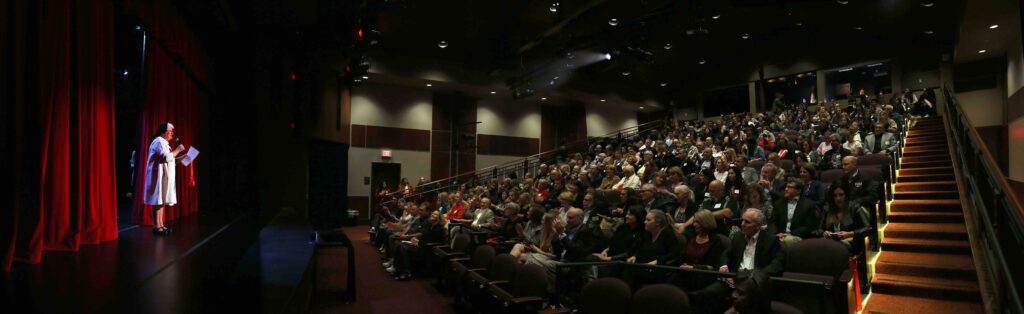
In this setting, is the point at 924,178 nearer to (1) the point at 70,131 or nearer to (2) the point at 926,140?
(2) the point at 926,140

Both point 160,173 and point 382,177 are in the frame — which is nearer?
point 160,173

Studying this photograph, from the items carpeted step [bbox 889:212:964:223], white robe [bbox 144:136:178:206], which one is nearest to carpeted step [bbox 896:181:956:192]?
carpeted step [bbox 889:212:964:223]

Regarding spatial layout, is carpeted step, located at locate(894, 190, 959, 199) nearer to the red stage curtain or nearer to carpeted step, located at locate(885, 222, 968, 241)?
carpeted step, located at locate(885, 222, 968, 241)

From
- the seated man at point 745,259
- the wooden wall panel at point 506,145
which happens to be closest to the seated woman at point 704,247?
the seated man at point 745,259

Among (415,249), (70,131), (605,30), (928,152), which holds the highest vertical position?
(605,30)

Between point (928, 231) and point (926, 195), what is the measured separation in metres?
1.35

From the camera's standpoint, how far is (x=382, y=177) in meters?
14.1

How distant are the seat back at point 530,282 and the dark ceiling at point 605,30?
3729 millimetres

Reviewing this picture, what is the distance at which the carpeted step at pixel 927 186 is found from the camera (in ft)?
19.1

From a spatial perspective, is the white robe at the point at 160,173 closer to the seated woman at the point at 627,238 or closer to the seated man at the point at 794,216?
the seated woman at the point at 627,238

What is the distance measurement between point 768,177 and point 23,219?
5.91 meters

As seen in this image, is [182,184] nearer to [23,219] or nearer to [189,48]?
[189,48]

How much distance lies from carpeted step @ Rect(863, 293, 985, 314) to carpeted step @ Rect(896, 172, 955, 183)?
10.6 feet

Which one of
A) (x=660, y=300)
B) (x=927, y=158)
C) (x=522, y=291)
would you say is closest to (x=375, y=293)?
(x=522, y=291)
